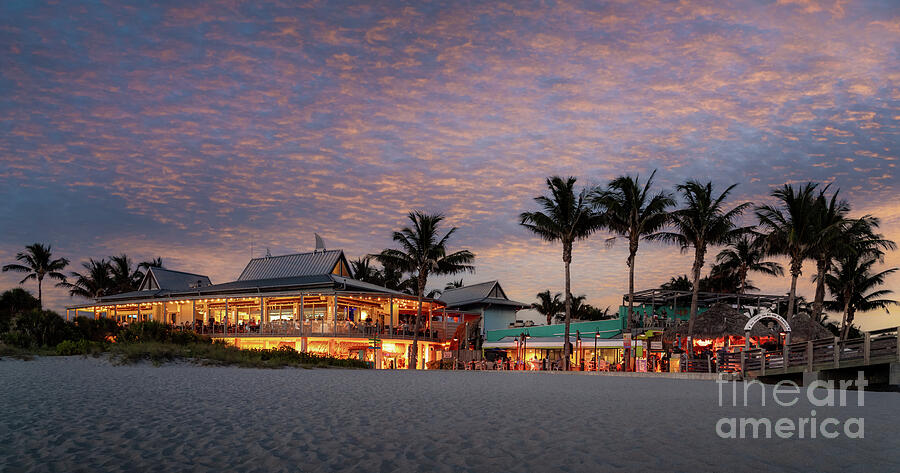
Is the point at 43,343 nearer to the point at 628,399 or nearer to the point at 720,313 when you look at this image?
the point at 628,399

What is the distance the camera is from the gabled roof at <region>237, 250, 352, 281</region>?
48.3 m

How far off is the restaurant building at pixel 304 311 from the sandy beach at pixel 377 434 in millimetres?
28148

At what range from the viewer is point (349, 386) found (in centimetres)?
1564

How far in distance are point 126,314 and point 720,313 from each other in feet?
146

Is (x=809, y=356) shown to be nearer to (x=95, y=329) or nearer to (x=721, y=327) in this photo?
(x=721, y=327)

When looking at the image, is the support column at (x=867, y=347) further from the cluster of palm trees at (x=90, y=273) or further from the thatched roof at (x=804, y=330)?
the cluster of palm trees at (x=90, y=273)

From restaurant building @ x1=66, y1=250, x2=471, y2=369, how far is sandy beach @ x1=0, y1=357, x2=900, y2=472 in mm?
28148

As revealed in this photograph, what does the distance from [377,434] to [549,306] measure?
229 ft

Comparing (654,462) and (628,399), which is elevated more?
(654,462)

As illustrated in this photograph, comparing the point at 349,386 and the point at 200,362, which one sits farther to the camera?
the point at 200,362

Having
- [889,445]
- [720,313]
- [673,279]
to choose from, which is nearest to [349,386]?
[889,445]

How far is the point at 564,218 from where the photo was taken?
133 ft

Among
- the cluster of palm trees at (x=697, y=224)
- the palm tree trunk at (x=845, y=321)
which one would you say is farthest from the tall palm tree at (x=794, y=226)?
the palm tree trunk at (x=845, y=321)

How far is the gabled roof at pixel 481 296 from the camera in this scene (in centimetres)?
5981
